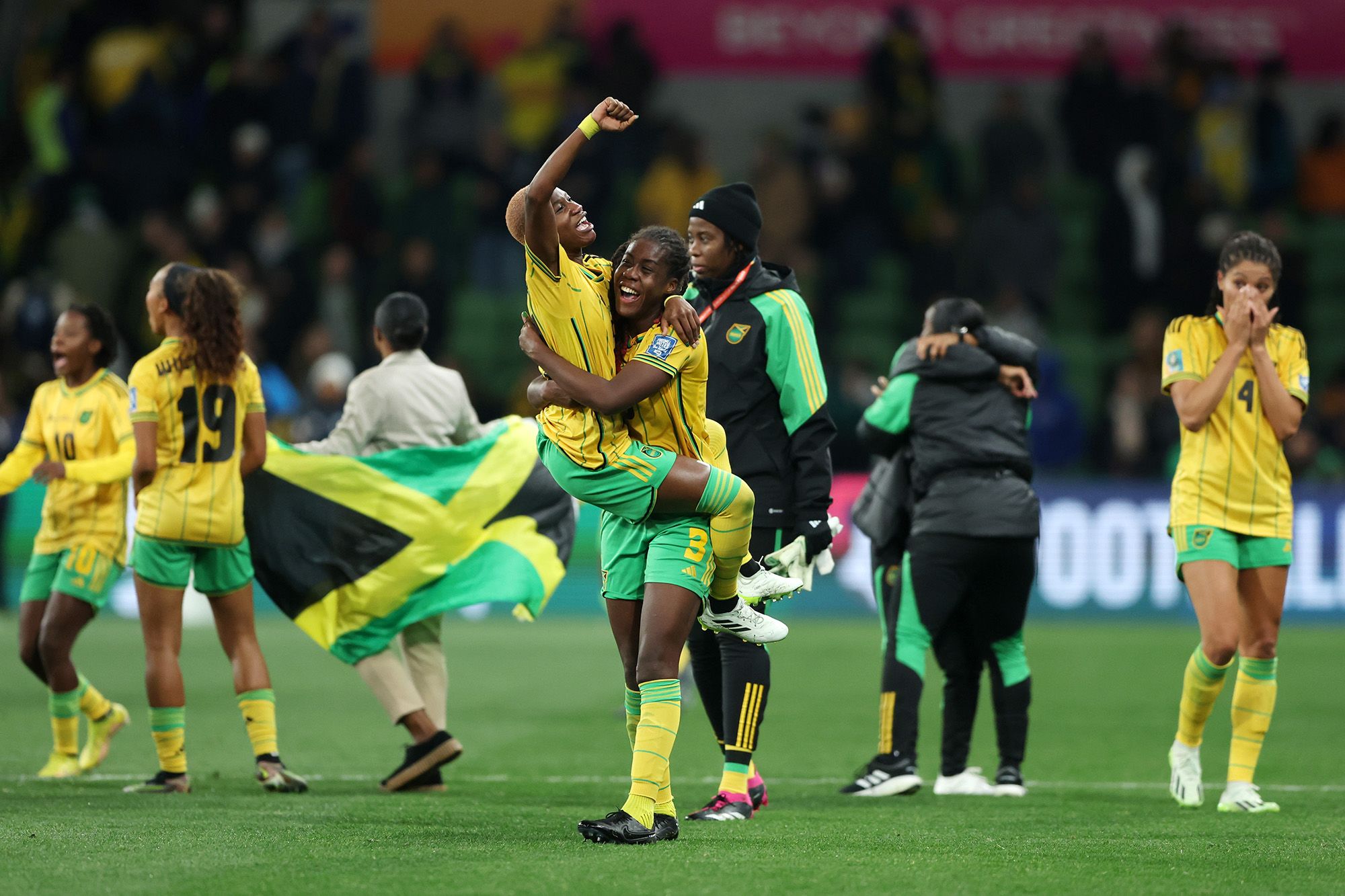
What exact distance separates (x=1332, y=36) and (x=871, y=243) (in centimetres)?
650

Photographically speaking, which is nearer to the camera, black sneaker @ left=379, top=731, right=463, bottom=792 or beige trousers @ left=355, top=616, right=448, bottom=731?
black sneaker @ left=379, top=731, right=463, bottom=792

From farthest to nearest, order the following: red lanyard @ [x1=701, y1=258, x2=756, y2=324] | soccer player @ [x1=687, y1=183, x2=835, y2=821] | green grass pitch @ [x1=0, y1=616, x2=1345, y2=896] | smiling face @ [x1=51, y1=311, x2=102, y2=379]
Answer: smiling face @ [x1=51, y1=311, x2=102, y2=379], red lanyard @ [x1=701, y1=258, x2=756, y2=324], soccer player @ [x1=687, y1=183, x2=835, y2=821], green grass pitch @ [x1=0, y1=616, x2=1345, y2=896]

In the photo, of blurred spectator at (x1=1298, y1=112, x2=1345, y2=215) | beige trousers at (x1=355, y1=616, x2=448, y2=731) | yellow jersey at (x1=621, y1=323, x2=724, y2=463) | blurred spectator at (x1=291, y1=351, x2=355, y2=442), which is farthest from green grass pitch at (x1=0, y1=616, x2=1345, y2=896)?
blurred spectator at (x1=1298, y1=112, x2=1345, y2=215)

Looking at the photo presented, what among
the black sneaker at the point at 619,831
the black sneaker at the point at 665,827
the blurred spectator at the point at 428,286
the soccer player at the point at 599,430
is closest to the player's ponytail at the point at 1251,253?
the soccer player at the point at 599,430

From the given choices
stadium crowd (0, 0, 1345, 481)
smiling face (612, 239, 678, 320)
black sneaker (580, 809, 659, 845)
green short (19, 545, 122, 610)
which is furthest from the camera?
stadium crowd (0, 0, 1345, 481)

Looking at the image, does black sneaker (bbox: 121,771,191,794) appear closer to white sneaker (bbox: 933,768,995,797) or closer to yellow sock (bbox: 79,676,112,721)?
yellow sock (bbox: 79,676,112,721)

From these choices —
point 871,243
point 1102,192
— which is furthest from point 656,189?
point 1102,192

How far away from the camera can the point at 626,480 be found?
5.95 metres

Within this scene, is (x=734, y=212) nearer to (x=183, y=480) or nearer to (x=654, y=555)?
(x=654, y=555)

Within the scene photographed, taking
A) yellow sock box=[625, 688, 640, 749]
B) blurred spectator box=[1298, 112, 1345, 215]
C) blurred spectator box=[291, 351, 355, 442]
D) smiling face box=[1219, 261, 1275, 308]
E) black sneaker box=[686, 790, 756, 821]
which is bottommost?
black sneaker box=[686, 790, 756, 821]

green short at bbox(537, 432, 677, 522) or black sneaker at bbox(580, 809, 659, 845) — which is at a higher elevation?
green short at bbox(537, 432, 677, 522)

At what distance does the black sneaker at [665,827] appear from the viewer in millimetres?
5922

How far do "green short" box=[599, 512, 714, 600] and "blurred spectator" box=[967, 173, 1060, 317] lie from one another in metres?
13.9

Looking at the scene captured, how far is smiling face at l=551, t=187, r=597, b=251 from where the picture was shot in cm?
607
